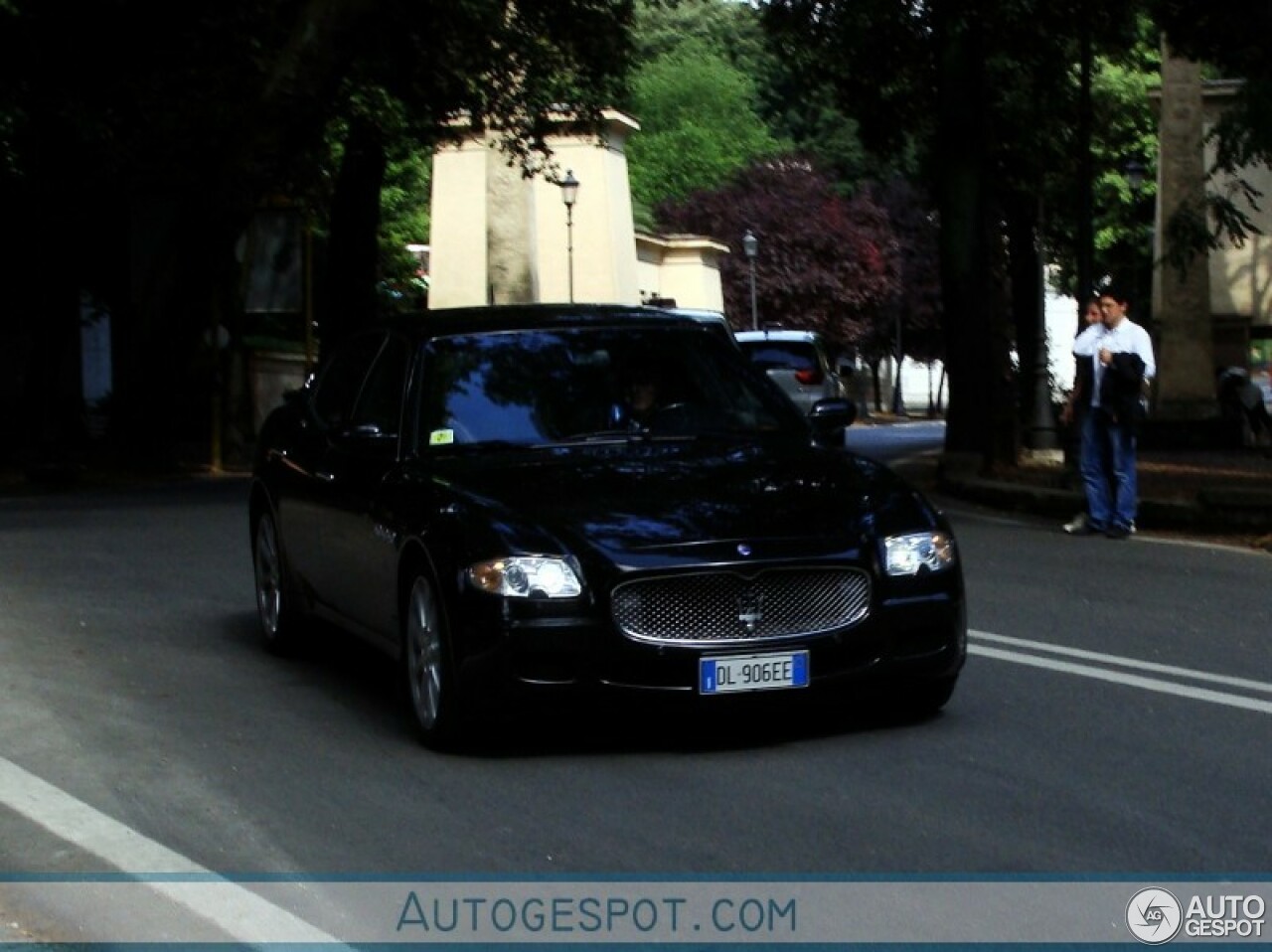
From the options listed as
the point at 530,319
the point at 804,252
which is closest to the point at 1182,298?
the point at 530,319

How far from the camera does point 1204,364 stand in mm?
41188

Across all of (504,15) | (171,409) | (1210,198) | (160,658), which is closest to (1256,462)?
(1210,198)

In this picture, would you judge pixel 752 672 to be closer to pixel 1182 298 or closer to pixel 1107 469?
pixel 1107 469

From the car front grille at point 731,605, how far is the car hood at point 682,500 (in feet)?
0.33

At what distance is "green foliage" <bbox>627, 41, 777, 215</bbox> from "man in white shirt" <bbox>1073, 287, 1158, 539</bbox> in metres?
81.0

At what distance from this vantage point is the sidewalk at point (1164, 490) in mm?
18500

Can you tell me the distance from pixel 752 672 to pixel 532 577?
82cm

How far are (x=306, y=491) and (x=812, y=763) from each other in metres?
3.45

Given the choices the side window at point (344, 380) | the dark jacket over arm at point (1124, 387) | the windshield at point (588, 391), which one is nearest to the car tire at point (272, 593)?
the side window at point (344, 380)

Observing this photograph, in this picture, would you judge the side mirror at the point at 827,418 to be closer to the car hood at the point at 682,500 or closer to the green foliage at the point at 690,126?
the car hood at the point at 682,500

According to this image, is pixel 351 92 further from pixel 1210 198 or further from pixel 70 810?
pixel 70 810

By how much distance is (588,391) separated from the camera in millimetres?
9680

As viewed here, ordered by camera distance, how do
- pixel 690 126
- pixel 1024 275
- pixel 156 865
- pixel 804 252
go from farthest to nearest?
1. pixel 690 126
2. pixel 804 252
3. pixel 1024 275
4. pixel 156 865

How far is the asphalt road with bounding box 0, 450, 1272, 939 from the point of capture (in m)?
6.82
